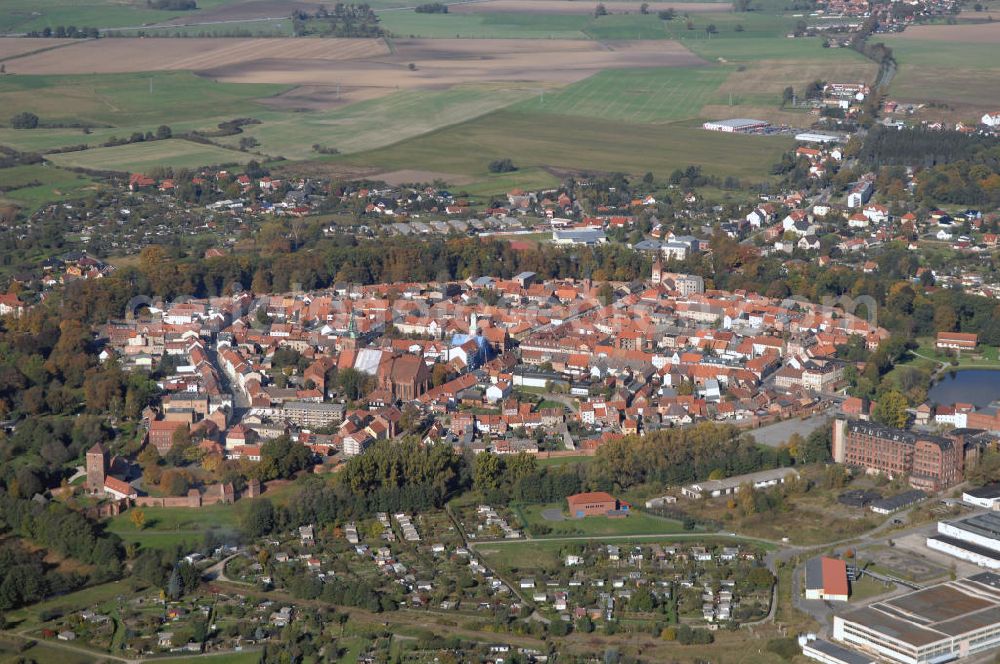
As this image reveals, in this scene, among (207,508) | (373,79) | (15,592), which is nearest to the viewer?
(15,592)

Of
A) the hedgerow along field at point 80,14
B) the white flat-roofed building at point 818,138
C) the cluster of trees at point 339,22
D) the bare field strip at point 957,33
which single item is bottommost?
the white flat-roofed building at point 818,138

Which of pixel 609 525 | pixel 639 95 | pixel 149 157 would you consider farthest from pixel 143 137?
pixel 609 525

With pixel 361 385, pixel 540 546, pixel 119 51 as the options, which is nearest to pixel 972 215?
pixel 361 385

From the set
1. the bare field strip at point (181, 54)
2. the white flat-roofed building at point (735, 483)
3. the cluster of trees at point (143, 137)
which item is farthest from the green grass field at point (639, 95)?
the white flat-roofed building at point (735, 483)

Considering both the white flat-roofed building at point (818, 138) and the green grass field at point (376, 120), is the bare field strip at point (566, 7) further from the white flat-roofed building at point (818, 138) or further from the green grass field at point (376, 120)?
the white flat-roofed building at point (818, 138)

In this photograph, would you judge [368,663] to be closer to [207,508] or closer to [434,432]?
[207,508]

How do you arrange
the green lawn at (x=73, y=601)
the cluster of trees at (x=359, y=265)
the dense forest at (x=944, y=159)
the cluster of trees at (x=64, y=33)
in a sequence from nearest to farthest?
the green lawn at (x=73, y=601) < the cluster of trees at (x=359, y=265) < the dense forest at (x=944, y=159) < the cluster of trees at (x=64, y=33)

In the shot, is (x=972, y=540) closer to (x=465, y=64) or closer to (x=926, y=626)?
(x=926, y=626)
